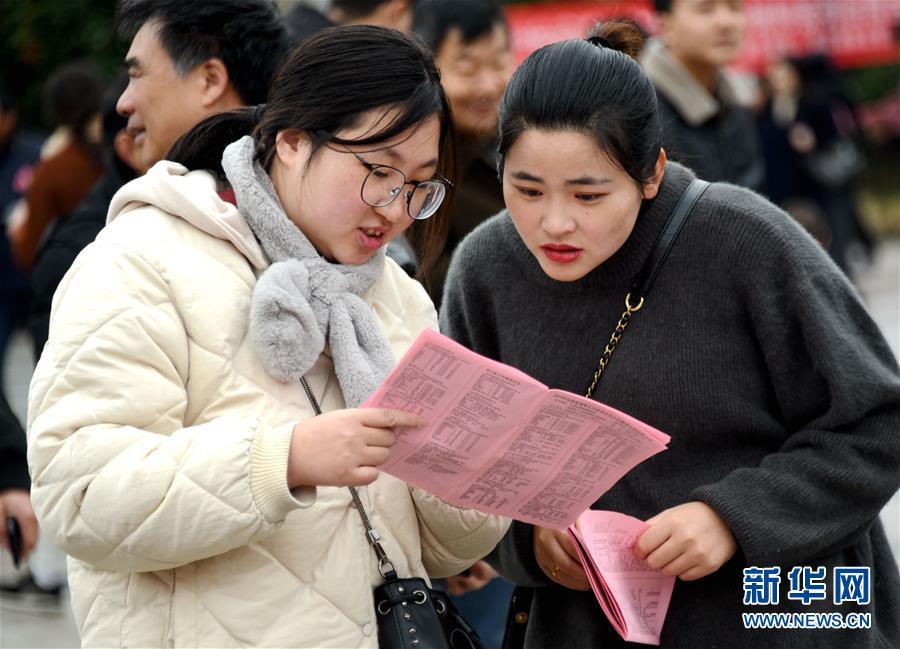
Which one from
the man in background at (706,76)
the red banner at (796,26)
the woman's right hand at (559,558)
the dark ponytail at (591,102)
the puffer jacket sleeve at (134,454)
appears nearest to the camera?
the puffer jacket sleeve at (134,454)

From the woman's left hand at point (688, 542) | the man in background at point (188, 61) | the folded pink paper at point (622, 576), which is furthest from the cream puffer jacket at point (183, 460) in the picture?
the man in background at point (188, 61)

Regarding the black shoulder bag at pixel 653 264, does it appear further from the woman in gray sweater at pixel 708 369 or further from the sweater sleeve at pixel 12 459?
the sweater sleeve at pixel 12 459

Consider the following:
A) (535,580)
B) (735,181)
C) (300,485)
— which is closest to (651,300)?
(535,580)

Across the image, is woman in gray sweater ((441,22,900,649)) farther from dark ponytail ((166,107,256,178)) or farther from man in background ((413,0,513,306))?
man in background ((413,0,513,306))

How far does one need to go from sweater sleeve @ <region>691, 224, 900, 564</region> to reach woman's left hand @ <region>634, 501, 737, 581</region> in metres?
0.03

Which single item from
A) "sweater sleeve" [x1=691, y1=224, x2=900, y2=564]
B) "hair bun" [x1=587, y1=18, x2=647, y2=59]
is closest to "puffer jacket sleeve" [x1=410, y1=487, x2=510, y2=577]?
"sweater sleeve" [x1=691, y1=224, x2=900, y2=564]

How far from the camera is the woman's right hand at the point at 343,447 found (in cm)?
219

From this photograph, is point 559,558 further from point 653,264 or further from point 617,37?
point 617,37

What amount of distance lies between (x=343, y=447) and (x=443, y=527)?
51 cm

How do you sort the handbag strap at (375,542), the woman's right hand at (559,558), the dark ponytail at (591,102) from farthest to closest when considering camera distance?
the woman's right hand at (559,558) → the dark ponytail at (591,102) → the handbag strap at (375,542)

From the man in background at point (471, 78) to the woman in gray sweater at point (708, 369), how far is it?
146 cm

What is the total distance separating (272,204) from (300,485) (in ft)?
1.72

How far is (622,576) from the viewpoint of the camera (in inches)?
105

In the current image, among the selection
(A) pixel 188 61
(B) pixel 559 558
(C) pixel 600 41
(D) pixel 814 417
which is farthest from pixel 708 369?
(A) pixel 188 61
